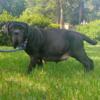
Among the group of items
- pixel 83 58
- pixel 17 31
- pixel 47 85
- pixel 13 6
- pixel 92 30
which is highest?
pixel 17 31

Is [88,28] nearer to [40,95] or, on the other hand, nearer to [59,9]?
[59,9]

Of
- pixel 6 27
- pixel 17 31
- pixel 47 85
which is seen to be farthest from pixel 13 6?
pixel 47 85

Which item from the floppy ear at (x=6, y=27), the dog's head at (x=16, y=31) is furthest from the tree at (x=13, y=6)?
the dog's head at (x=16, y=31)

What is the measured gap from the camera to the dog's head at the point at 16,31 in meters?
7.87

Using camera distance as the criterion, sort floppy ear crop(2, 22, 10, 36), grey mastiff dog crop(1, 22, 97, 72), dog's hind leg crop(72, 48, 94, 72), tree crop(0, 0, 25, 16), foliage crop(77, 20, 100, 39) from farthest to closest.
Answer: tree crop(0, 0, 25, 16), foliage crop(77, 20, 100, 39), dog's hind leg crop(72, 48, 94, 72), grey mastiff dog crop(1, 22, 97, 72), floppy ear crop(2, 22, 10, 36)

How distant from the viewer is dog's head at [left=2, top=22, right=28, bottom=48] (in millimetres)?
7867

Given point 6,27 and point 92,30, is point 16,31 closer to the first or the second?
point 6,27

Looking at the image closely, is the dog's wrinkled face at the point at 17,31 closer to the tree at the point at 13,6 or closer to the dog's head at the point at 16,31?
the dog's head at the point at 16,31

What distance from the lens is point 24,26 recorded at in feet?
26.2

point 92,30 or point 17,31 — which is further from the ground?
point 17,31

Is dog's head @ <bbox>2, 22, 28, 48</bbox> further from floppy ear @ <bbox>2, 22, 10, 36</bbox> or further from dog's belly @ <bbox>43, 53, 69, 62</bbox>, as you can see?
dog's belly @ <bbox>43, 53, 69, 62</bbox>

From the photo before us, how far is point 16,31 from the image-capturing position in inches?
310

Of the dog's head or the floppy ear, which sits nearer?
the dog's head

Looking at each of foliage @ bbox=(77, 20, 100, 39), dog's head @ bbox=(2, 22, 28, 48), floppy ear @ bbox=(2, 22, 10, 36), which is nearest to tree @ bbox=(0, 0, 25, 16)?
foliage @ bbox=(77, 20, 100, 39)
